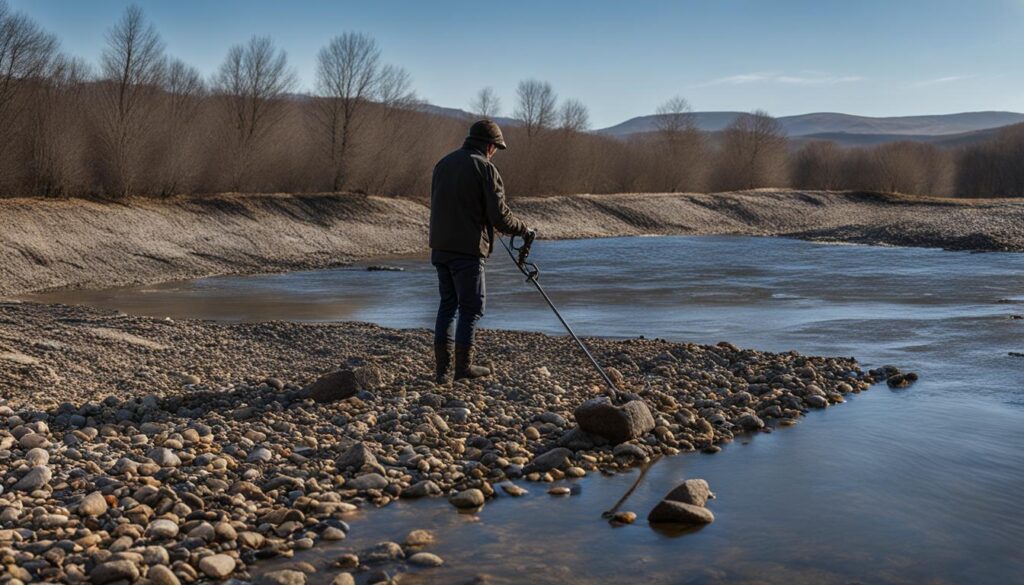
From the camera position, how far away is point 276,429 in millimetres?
7297

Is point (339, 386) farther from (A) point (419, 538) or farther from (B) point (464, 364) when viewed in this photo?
(A) point (419, 538)

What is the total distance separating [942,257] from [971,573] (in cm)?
2726

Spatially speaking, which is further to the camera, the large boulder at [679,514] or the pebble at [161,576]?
the large boulder at [679,514]

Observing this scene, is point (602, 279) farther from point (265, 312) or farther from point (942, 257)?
point (942, 257)

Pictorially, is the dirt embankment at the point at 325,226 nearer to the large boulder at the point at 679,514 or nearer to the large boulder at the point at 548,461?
the large boulder at the point at 548,461

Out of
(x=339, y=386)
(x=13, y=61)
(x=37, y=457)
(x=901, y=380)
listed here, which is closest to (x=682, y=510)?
(x=339, y=386)

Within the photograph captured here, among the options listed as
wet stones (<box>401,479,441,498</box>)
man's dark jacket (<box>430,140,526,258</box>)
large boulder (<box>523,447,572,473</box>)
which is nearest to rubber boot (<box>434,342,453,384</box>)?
man's dark jacket (<box>430,140,526,258</box>)

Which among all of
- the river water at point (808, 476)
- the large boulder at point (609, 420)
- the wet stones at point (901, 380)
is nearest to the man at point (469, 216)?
the large boulder at point (609, 420)

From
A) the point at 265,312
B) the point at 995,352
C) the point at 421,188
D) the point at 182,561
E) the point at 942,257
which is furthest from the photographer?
the point at 421,188

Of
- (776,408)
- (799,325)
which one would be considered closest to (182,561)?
(776,408)

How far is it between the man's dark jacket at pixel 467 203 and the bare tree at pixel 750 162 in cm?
6026

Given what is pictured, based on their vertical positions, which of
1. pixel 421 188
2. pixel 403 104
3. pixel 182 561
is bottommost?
pixel 182 561

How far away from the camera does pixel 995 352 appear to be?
11.9 m

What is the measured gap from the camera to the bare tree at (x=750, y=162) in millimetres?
66688
